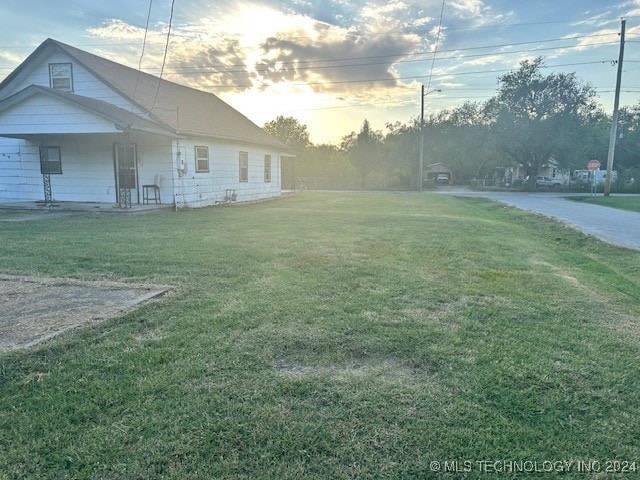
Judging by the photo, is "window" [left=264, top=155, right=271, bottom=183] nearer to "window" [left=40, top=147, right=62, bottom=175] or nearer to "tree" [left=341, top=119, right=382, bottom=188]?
"window" [left=40, top=147, right=62, bottom=175]

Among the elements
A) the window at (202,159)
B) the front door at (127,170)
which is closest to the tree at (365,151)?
the window at (202,159)

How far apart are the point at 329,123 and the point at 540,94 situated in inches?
744

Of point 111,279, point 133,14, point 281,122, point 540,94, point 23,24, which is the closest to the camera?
point 111,279

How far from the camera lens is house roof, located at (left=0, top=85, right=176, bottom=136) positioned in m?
11.6

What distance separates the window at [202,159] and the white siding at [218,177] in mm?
158

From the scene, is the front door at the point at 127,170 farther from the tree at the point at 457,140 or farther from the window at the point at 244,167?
the tree at the point at 457,140

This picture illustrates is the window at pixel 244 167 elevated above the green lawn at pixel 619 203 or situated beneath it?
elevated above

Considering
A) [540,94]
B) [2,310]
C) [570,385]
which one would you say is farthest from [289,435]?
[540,94]

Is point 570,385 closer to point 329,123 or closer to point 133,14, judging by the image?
point 133,14

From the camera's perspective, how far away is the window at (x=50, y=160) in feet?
47.2

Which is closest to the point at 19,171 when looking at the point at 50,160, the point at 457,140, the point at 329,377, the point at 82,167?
the point at 50,160

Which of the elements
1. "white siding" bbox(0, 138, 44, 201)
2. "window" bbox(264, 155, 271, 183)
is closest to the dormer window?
"white siding" bbox(0, 138, 44, 201)

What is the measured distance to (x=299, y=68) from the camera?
25484 mm

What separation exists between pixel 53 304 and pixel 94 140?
38.9 ft
